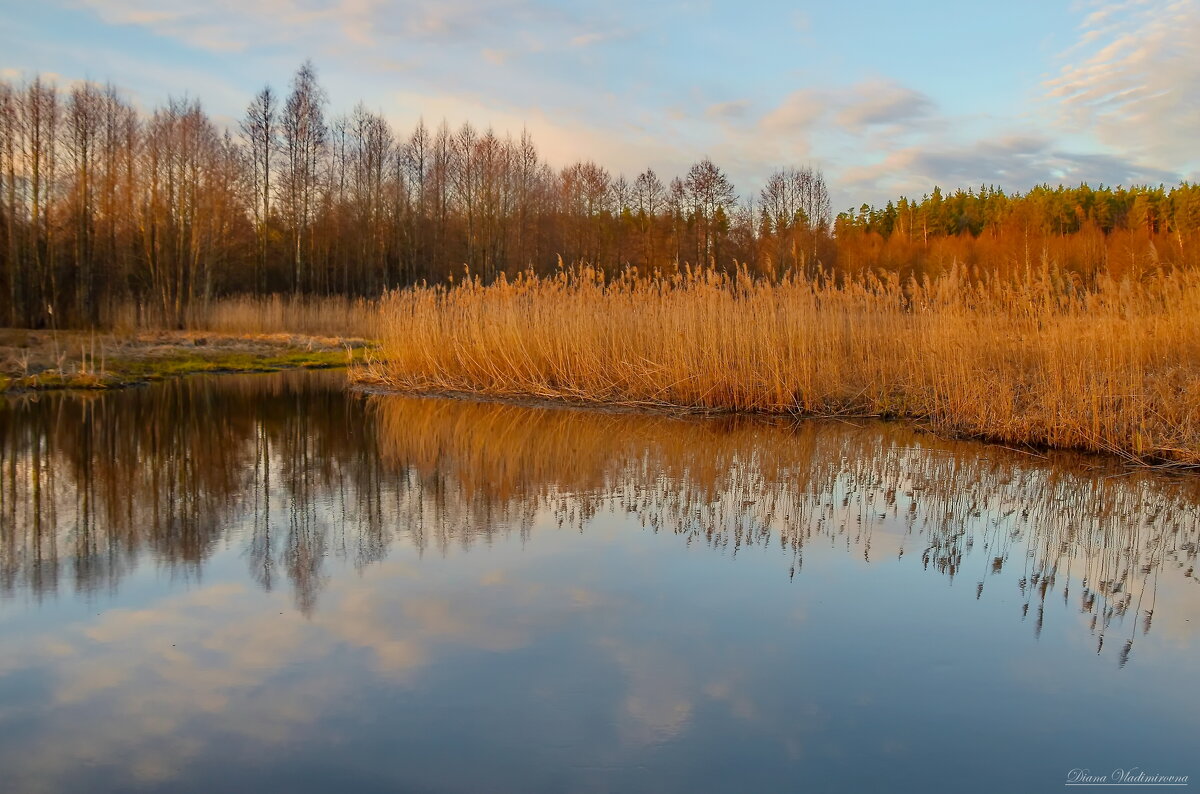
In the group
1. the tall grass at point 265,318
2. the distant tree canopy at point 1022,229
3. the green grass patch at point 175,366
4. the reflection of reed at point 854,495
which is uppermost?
the distant tree canopy at point 1022,229

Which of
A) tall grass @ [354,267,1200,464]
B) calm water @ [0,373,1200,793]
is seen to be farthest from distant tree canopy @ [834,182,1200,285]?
calm water @ [0,373,1200,793]

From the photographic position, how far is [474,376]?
11016 mm

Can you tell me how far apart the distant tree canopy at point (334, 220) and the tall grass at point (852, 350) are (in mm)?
5978

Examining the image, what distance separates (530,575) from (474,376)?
7.48 m

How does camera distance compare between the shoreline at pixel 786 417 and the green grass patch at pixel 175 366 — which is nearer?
the shoreline at pixel 786 417

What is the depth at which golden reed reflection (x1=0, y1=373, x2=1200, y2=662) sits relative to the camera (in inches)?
153

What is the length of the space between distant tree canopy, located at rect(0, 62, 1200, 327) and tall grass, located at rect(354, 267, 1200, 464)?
5.98 meters

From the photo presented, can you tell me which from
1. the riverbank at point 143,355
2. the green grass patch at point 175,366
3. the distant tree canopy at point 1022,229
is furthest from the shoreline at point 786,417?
the distant tree canopy at point 1022,229

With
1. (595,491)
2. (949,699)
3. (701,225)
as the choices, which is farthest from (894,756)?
(701,225)

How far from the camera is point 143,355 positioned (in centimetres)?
1472

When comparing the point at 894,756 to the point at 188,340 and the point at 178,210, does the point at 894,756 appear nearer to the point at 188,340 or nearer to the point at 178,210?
the point at 188,340

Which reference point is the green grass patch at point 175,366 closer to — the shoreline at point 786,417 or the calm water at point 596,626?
the shoreline at point 786,417

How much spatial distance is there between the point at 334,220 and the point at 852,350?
24.7m

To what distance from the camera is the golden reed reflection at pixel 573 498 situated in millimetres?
3889
